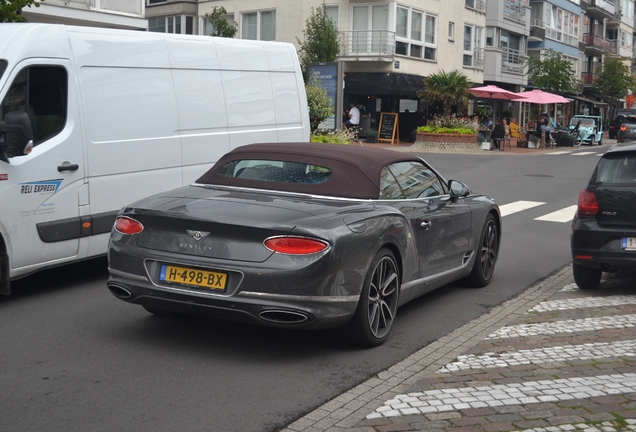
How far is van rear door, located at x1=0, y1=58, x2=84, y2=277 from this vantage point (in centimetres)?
748

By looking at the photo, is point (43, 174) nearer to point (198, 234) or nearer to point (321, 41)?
point (198, 234)

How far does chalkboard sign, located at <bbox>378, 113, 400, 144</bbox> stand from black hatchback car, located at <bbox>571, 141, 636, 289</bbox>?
33.6 metres

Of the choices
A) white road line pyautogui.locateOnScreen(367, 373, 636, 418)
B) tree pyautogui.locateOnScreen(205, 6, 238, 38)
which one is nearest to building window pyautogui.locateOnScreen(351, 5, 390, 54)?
tree pyautogui.locateOnScreen(205, 6, 238, 38)

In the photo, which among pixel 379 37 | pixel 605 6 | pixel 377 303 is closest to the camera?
pixel 377 303

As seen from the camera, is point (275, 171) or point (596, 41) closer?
point (275, 171)

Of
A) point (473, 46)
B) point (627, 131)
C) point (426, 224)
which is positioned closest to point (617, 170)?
point (426, 224)

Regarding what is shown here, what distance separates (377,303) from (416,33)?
1629 inches

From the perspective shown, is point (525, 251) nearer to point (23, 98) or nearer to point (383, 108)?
point (23, 98)

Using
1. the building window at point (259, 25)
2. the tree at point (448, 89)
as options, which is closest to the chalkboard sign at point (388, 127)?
the tree at point (448, 89)

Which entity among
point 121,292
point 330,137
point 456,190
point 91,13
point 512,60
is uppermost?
point 512,60

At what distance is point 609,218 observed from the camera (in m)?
8.70

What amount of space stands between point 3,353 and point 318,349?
215 cm

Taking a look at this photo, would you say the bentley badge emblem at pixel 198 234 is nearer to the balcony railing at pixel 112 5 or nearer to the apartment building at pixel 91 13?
the apartment building at pixel 91 13

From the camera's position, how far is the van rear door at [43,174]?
7.48m
